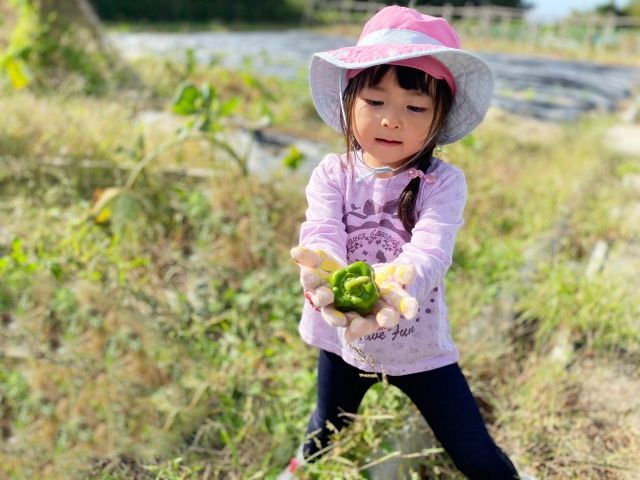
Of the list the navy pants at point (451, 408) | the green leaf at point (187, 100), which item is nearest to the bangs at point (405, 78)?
the navy pants at point (451, 408)

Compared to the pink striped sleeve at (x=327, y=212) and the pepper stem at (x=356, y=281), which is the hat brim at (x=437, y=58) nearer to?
the pink striped sleeve at (x=327, y=212)

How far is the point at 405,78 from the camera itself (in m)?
1.37

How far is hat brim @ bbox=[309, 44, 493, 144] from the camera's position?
131cm

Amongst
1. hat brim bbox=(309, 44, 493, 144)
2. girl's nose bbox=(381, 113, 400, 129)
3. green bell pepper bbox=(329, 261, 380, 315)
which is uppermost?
hat brim bbox=(309, 44, 493, 144)

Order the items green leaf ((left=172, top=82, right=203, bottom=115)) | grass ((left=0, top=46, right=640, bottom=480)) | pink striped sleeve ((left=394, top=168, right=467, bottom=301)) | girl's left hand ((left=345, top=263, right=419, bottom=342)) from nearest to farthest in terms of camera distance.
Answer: girl's left hand ((left=345, top=263, right=419, bottom=342)) → pink striped sleeve ((left=394, top=168, right=467, bottom=301)) → grass ((left=0, top=46, right=640, bottom=480)) → green leaf ((left=172, top=82, right=203, bottom=115))

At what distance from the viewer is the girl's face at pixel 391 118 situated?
54.1 inches

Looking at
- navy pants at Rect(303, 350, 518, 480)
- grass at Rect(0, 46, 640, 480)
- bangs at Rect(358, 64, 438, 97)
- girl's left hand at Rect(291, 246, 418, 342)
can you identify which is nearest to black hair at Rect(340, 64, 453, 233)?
bangs at Rect(358, 64, 438, 97)

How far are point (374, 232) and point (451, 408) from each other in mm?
440

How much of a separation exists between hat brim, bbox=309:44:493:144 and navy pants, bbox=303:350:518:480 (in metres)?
0.56

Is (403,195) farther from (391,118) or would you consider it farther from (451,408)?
(451,408)

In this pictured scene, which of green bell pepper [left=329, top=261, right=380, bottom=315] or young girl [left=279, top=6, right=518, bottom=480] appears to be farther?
young girl [left=279, top=6, right=518, bottom=480]

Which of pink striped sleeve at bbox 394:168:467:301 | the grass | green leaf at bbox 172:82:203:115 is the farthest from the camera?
green leaf at bbox 172:82:203:115

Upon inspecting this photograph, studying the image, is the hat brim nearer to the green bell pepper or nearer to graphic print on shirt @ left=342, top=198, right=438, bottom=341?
graphic print on shirt @ left=342, top=198, right=438, bottom=341

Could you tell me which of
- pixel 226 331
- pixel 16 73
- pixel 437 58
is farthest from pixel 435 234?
pixel 16 73
